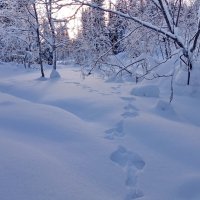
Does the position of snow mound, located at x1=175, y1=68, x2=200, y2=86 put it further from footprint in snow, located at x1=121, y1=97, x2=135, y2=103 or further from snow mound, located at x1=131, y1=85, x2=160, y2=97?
footprint in snow, located at x1=121, y1=97, x2=135, y2=103

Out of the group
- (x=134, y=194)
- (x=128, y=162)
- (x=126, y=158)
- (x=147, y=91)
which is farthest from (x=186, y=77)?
(x=134, y=194)

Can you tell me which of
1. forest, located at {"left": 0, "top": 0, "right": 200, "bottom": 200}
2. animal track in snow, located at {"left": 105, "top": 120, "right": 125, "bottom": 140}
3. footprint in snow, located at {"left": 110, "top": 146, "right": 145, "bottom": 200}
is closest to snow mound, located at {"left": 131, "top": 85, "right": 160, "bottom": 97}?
forest, located at {"left": 0, "top": 0, "right": 200, "bottom": 200}

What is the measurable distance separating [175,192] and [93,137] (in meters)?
1.69

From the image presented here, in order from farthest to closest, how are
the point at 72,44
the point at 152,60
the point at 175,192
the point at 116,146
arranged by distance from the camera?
1. the point at 72,44
2. the point at 152,60
3. the point at 116,146
4. the point at 175,192

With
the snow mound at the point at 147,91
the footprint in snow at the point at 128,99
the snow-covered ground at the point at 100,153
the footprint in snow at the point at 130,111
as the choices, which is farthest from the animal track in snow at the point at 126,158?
the snow mound at the point at 147,91

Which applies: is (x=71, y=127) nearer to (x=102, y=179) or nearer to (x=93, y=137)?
(x=93, y=137)

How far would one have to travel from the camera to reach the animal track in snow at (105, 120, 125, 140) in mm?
5098

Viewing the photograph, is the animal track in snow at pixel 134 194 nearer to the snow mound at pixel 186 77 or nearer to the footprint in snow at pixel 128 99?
the footprint in snow at pixel 128 99

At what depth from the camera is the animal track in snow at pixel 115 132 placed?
510 cm

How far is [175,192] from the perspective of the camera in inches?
134

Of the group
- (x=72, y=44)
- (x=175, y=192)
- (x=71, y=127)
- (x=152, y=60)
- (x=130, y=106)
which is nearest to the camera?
(x=175, y=192)

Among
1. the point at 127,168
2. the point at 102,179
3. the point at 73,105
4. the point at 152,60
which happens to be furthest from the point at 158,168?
the point at 152,60

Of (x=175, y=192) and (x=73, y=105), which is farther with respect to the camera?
(x=73, y=105)

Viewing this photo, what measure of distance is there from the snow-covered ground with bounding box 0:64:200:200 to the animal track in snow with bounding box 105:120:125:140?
15 mm
